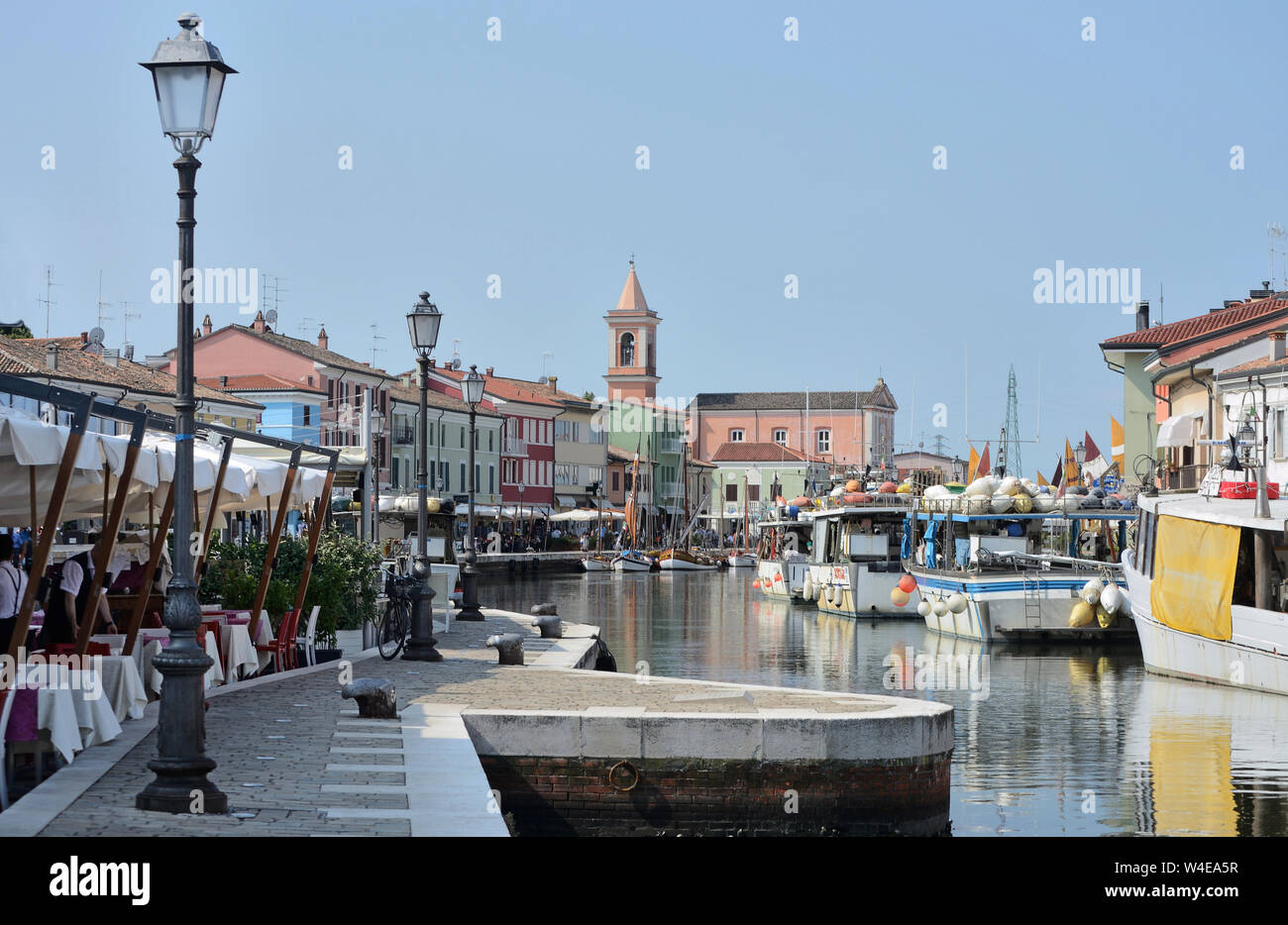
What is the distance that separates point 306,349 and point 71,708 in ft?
227

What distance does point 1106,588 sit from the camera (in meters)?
36.2

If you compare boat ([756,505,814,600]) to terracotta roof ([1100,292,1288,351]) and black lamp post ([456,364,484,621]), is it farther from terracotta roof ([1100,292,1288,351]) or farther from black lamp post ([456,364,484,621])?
black lamp post ([456,364,484,621])

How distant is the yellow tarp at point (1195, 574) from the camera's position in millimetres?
25156

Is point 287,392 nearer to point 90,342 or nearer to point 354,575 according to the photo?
point 90,342

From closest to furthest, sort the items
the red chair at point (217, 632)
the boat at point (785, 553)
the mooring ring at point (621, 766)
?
1. the mooring ring at point (621, 766)
2. the red chair at point (217, 632)
3. the boat at point (785, 553)

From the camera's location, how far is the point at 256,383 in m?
74.2

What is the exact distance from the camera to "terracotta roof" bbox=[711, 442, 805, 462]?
464 feet

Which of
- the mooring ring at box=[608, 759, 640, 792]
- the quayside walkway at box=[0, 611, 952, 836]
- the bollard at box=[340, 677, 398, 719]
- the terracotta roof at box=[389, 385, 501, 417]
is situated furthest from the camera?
the terracotta roof at box=[389, 385, 501, 417]

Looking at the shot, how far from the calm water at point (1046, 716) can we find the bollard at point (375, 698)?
5.47 m

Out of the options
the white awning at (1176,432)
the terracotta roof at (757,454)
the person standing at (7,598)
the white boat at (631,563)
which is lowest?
the white boat at (631,563)

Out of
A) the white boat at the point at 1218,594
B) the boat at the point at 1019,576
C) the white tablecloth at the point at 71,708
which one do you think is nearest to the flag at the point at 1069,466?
the boat at the point at 1019,576

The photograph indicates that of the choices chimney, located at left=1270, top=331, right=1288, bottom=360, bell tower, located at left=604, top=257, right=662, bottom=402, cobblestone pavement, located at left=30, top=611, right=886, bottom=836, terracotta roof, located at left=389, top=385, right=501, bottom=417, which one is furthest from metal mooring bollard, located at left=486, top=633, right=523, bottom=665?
bell tower, located at left=604, top=257, right=662, bottom=402

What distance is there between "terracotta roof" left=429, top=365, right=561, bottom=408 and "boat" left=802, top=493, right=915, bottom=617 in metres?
49.0

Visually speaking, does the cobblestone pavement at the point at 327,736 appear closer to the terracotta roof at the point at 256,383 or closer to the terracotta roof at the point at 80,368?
the terracotta roof at the point at 80,368
